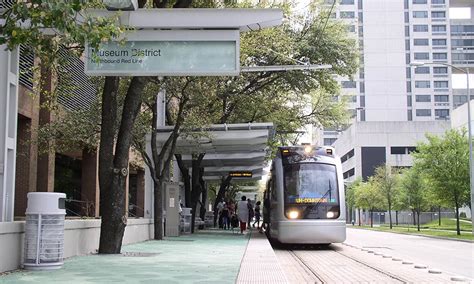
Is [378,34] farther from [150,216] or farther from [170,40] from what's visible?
[170,40]

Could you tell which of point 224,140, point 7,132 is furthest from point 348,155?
point 7,132

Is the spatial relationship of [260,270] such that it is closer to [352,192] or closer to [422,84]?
[352,192]

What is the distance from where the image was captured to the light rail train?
58.5 feet

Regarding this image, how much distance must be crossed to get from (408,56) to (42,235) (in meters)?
111

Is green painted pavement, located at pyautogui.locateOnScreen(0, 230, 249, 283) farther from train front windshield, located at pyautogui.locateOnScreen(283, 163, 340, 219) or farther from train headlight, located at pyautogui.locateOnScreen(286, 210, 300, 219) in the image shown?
train front windshield, located at pyautogui.locateOnScreen(283, 163, 340, 219)

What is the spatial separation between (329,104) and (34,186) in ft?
55.4

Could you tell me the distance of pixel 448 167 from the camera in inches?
1286

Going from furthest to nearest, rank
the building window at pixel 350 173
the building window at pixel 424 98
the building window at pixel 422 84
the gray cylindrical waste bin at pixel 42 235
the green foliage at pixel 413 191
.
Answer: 1. the building window at pixel 424 98
2. the building window at pixel 422 84
3. the building window at pixel 350 173
4. the green foliage at pixel 413 191
5. the gray cylindrical waste bin at pixel 42 235

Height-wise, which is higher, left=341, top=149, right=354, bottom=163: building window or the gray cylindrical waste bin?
left=341, top=149, right=354, bottom=163: building window

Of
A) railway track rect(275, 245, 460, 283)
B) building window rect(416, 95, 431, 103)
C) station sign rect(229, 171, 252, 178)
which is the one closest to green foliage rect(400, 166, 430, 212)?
station sign rect(229, 171, 252, 178)

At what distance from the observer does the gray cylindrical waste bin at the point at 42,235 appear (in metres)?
9.87

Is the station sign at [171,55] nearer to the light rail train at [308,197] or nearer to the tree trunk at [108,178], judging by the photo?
the tree trunk at [108,178]

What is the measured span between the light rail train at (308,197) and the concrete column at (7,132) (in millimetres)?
9464

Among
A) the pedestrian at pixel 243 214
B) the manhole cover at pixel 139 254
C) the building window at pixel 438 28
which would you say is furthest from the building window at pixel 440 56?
the manhole cover at pixel 139 254
